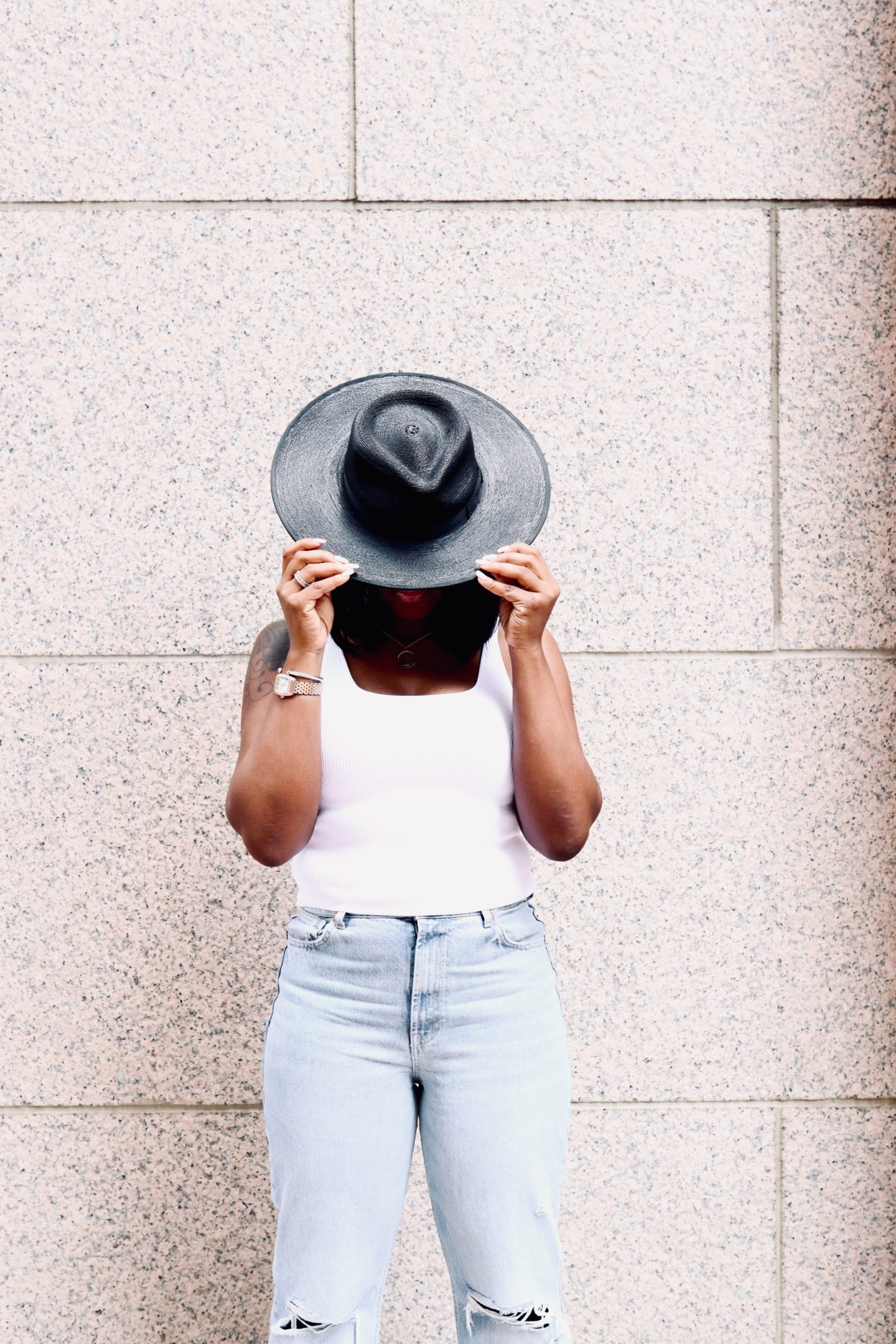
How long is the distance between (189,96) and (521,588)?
166cm

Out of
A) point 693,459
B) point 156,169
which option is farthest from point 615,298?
point 156,169

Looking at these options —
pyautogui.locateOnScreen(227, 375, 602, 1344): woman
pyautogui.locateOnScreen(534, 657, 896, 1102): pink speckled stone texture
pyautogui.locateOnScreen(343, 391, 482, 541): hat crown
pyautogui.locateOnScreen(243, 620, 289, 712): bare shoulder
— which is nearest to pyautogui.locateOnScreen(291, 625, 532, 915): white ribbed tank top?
pyautogui.locateOnScreen(227, 375, 602, 1344): woman

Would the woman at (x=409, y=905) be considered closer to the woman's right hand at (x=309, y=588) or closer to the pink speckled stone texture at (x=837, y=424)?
the woman's right hand at (x=309, y=588)

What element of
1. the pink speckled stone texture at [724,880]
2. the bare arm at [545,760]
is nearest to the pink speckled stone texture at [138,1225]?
the pink speckled stone texture at [724,880]

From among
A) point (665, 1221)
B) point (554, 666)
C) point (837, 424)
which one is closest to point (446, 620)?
point (554, 666)

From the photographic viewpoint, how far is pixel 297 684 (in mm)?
1714

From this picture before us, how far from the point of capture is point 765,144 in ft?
8.48

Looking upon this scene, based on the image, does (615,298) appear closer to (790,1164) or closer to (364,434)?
(364,434)

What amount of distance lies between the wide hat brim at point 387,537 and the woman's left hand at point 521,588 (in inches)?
1.3

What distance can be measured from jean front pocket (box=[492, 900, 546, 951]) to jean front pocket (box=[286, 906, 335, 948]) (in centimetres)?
26

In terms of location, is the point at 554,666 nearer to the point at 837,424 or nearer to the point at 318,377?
the point at 318,377

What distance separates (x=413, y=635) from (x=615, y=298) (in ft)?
3.97

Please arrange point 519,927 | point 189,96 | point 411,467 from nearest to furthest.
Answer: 1. point 411,467
2. point 519,927
3. point 189,96

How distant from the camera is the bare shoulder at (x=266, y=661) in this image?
1.82 meters
